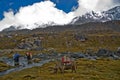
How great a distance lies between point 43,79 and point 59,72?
9.28 meters

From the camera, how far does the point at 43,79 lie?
4653 cm

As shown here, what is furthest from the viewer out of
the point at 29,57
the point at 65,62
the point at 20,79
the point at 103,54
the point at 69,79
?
the point at 103,54

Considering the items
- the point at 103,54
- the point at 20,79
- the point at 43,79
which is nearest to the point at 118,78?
the point at 43,79

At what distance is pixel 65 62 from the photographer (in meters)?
55.0

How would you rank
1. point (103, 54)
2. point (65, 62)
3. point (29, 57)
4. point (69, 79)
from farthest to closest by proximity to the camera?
point (103, 54) → point (29, 57) → point (65, 62) → point (69, 79)

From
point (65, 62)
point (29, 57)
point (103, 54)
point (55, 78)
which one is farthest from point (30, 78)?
point (103, 54)

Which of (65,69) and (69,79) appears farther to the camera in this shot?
(65,69)

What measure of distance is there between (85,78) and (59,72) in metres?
8.41

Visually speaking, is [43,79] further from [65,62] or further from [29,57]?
[29,57]

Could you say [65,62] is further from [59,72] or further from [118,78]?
[118,78]

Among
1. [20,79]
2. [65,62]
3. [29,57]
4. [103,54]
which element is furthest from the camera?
[103,54]

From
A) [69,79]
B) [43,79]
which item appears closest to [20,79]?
[43,79]

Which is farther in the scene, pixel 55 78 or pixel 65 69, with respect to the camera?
pixel 65 69

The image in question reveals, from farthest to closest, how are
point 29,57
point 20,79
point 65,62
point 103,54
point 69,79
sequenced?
point 103,54 → point 29,57 → point 65,62 → point 20,79 → point 69,79
